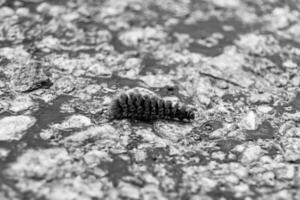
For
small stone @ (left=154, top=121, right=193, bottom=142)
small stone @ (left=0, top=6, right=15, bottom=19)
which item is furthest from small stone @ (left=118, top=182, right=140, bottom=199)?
small stone @ (left=0, top=6, right=15, bottom=19)

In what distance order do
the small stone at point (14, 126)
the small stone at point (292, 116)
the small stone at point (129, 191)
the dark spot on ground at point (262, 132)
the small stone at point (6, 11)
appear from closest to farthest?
1. the small stone at point (129, 191)
2. the small stone at point (14, 126)
3. the dark spot on ground at point (262, 132)
4. the small stone at point (292, 116)
5. the small stone at point (6, 11)

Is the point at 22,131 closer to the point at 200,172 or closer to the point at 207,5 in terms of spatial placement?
the point at 200,172

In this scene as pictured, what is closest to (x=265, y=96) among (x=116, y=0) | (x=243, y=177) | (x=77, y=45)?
(x=243, y=177)

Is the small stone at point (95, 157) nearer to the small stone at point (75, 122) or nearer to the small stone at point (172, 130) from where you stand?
the small stone at point (75, 122)

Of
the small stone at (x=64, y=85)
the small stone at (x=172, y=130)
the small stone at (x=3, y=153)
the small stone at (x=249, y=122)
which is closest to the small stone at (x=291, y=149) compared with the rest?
the small stone at (x=249, y=122)

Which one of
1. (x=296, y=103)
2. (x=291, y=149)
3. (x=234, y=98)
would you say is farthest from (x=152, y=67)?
(x=291, y=149)

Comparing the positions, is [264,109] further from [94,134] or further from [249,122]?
[94,134]

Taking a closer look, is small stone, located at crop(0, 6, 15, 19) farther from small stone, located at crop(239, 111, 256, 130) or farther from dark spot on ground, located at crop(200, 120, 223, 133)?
small stone, located at crop(239, 111, 256, 130)
